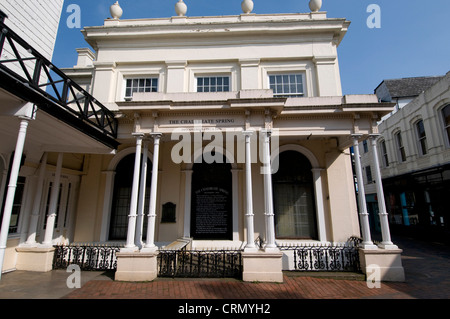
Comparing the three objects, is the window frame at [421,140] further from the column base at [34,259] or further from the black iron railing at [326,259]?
the column base at [34,259]

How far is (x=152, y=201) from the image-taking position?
7715 millimetres

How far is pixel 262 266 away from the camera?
6.89 metres

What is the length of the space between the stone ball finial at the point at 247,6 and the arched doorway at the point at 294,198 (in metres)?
7.94

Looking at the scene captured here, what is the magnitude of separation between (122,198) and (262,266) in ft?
23.2

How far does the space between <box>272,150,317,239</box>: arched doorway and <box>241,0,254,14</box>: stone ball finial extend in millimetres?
7938

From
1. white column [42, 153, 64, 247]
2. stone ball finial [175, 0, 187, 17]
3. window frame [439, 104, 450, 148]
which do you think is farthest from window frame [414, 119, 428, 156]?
white column [42, 153, 64, 247]

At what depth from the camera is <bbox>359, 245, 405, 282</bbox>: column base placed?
708 cm

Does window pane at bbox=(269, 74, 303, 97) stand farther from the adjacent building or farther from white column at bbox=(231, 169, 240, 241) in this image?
the adjacent building

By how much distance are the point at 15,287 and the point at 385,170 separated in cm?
2494

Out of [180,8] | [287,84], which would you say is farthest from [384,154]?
[180,8]

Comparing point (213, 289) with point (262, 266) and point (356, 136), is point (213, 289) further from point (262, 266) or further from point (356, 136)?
point (356, 136)
